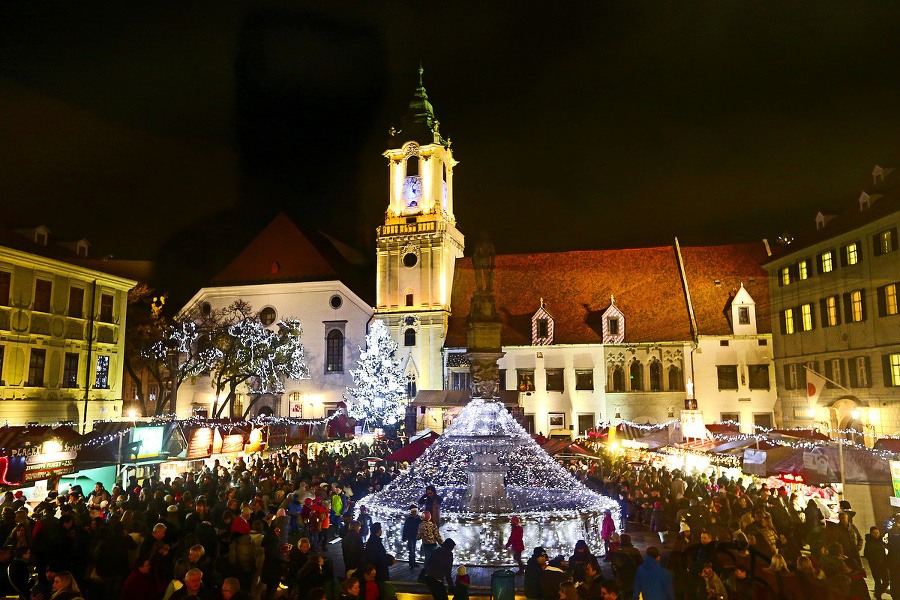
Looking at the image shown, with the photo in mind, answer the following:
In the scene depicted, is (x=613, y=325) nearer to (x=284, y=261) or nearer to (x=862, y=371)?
(x=862, y=371)

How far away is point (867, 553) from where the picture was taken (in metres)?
12.5

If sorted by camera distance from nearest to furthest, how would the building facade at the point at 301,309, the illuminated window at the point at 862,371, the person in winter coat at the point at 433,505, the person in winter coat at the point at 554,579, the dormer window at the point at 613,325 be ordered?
the person in winter coat at the point at 554,579 < the person in winter coat at the point at 433,505 < the illuminated window at the point at 862,371 < the dormer window at the point at 613,325 < the building facade at the point at 301,309

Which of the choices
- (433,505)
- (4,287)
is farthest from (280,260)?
(433,505)

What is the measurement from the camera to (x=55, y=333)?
3231 cm

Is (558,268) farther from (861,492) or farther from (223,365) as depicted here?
(861,492)

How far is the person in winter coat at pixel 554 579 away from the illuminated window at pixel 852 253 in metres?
28.0

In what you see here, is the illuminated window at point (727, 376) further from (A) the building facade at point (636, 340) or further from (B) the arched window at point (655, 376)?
(B) the arched window at point (655, 376)

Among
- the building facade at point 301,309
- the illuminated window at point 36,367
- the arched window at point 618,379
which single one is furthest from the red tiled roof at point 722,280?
the illuminated window at point 36,367

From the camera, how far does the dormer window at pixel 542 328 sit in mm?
49281

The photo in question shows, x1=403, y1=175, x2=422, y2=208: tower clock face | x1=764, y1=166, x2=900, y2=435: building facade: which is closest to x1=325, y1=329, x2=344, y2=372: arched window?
x1=403, y1=175, x2=422, y2=208: tower clock face

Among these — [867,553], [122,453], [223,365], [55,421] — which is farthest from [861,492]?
[223,365]

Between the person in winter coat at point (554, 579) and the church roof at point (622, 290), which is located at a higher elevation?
the church roof at point (622, 290)

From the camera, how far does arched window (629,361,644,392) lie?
47500 millimetres

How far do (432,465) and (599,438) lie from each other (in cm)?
1862
